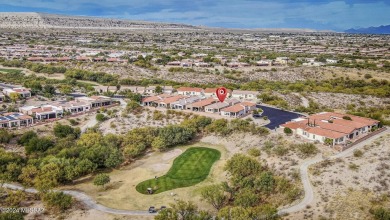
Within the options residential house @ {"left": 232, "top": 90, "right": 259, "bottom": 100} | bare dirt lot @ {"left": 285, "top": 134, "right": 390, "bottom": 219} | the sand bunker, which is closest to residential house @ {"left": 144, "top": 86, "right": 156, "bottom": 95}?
residential house @ {"left": 232, "top": 90, "right": 259, "bottom": 100}

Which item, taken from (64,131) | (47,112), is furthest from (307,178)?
(47,112)

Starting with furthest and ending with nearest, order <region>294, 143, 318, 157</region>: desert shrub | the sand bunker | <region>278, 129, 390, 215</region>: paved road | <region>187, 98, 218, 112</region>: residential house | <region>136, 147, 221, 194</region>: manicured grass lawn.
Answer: <region>187, 98, 218, 112</region>: residential house
the sand bunker
<region>294, 143, 318, 157</region>: desert shrub
<region>136, 147, 221, 194</region>: manicured grass lawn
<region>278, 129, 390, 215</region>: paved road

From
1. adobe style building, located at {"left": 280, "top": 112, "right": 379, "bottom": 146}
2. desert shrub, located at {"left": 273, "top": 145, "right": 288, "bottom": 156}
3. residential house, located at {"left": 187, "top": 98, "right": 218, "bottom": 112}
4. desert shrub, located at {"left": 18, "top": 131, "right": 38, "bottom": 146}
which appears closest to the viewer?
desert shrub, located at {"left": 273, "top": 145, "right": 288, "bottom": 156}

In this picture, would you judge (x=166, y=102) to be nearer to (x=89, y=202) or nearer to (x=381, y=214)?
(x=89, y=202)

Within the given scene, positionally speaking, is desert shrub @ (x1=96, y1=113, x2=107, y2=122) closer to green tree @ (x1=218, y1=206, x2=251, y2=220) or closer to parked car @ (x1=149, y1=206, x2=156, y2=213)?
parked car @ (x1=149, y1=206, x2=156, y2=213)

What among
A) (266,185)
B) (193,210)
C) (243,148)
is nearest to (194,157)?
(243,148)

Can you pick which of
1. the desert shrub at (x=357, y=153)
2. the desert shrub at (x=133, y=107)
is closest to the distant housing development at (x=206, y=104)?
the desert shrub at (x=133, y=107)

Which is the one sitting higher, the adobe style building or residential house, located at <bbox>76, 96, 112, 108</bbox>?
residential house, located at <bbox>76, 96, 112, 108</bbox>
